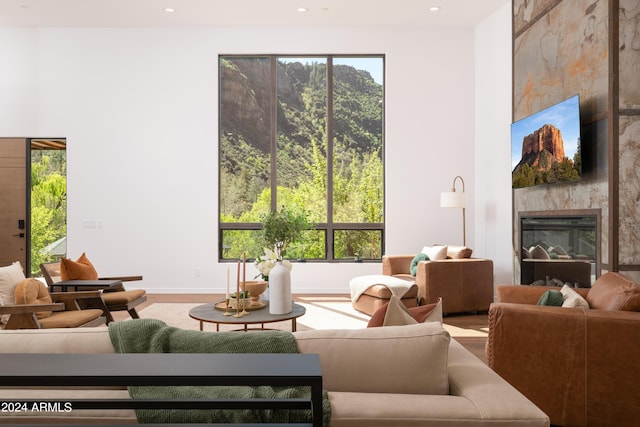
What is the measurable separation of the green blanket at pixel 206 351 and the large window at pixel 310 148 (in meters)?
5.51

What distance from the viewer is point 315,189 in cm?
698

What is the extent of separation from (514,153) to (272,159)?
3.37 metres

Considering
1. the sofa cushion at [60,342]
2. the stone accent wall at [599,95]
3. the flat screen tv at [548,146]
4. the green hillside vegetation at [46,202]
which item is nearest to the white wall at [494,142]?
the flat screen tv at [548,146]

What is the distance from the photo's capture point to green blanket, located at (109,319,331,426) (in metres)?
1.27

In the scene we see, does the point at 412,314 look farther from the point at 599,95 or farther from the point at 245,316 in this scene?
the point at 599,95

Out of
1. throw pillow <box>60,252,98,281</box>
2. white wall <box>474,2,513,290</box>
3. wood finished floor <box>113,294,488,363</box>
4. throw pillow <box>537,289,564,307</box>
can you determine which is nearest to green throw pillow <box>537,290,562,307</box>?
throw pillow <box>537,289,564,307</box>

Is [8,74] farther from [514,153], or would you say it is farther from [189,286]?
[514,153]

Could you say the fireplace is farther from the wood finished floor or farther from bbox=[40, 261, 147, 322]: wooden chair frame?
bbox=[40, 261, 147, 322]: wooden chair frame

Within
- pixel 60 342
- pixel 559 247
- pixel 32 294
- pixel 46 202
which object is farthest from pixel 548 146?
pixel 46 202

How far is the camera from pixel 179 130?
681cm

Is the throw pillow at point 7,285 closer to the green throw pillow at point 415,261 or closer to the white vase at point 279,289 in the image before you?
the white vase at point 279,289

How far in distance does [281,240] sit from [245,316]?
268cm

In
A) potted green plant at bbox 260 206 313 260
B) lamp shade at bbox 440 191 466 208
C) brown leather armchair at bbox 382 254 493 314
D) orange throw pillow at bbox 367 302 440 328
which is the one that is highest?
lamp shade at bbox 440 191 466 208

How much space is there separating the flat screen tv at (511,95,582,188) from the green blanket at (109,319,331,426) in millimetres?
3689
